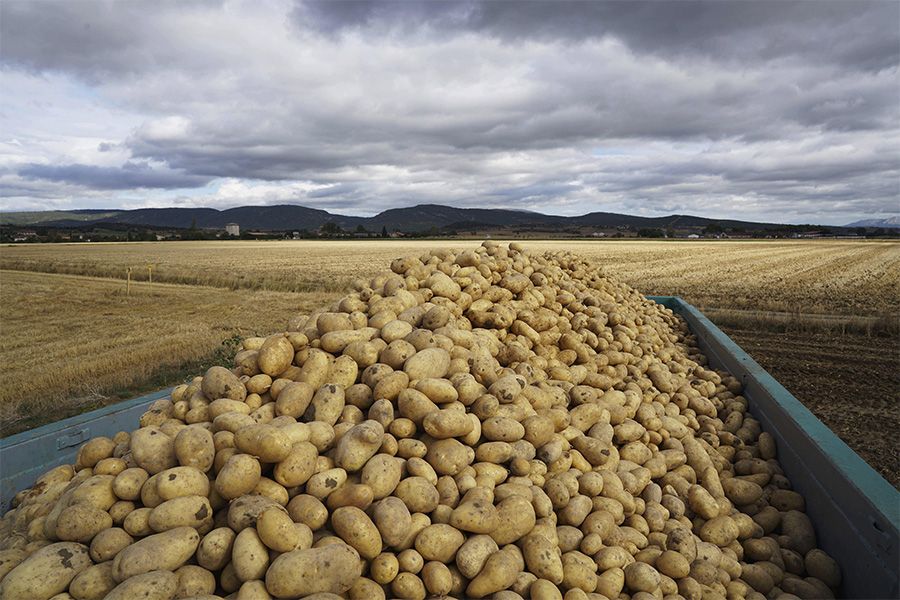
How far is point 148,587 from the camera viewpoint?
82.8 inches

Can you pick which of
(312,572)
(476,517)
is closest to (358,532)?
(312,572)

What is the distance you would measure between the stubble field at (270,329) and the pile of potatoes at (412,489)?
3155 mm

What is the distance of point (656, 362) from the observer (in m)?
5.13

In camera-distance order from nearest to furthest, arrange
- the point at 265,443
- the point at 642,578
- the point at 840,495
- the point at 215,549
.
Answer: the point at 215,549 < the point at 265,443 < the point at 642,578 < the point at 840,495

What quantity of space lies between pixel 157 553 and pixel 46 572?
43 centimetres

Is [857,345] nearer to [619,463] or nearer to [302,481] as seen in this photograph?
[619,463]

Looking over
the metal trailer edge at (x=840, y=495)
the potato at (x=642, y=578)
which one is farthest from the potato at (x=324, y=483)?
the metal trailer edge at (x=840, y=495)

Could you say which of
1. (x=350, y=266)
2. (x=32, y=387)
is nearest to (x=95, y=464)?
(x=32, y=387)

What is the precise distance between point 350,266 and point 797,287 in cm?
2057

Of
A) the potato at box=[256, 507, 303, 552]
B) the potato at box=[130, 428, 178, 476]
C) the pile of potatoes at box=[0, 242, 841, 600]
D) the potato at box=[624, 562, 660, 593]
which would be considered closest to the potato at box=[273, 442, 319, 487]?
the pile of potatoes at box=[0, 242, 841, 600]

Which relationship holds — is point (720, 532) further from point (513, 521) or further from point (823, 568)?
point (513, 521)

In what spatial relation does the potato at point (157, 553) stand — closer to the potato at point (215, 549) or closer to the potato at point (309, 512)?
the potato at point (215, 549)

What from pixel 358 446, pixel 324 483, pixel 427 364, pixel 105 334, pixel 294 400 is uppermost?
pixel 427 364

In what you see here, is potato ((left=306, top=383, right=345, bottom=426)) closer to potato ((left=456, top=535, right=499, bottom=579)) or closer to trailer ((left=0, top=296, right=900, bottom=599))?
potato ((left=456, top=535, right=499, bottom=579))
